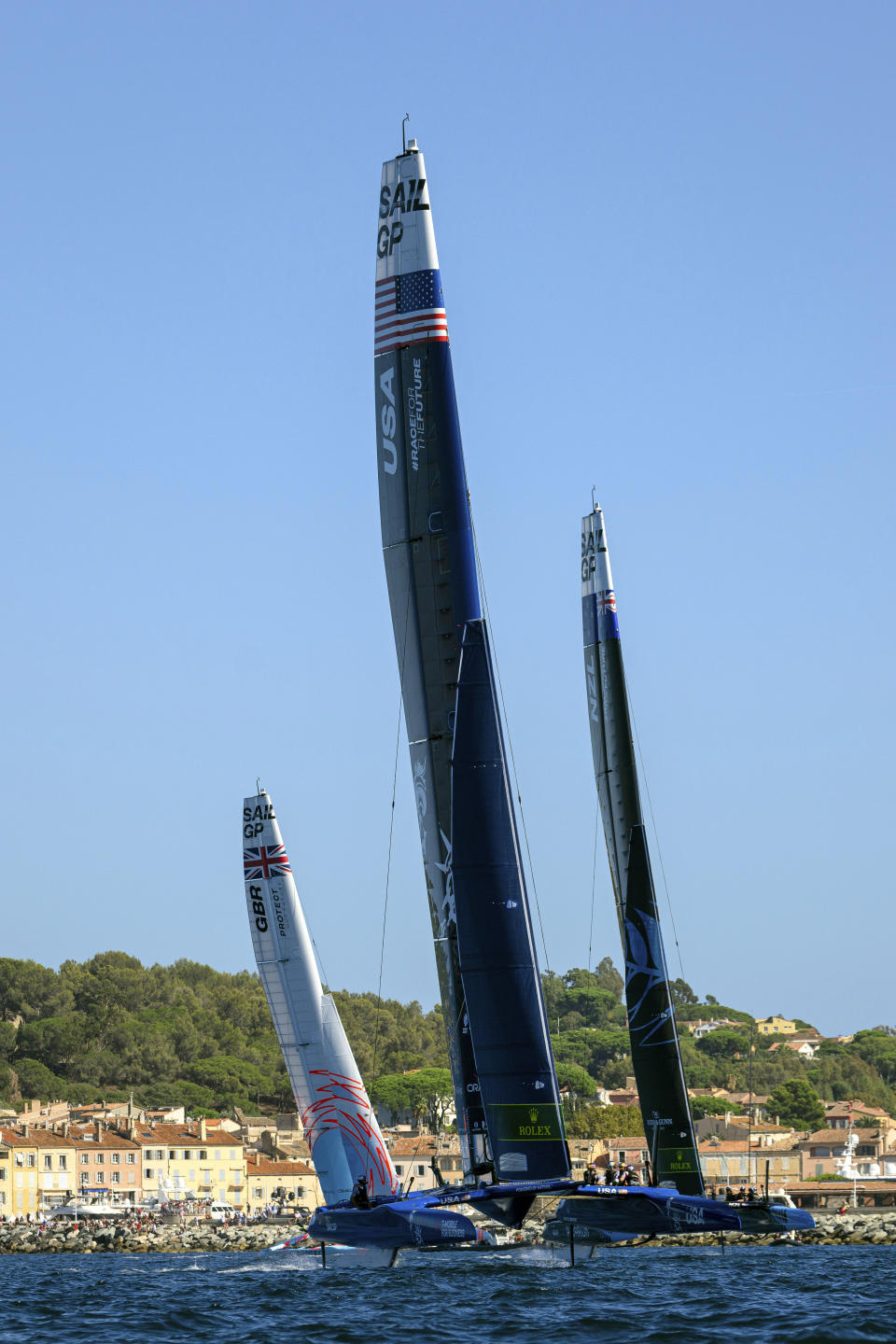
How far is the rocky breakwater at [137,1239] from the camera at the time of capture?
62188mm

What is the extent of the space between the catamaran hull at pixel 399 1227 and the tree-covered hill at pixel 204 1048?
300 feet

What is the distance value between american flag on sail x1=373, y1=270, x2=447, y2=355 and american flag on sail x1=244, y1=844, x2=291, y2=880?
1163 centimetres

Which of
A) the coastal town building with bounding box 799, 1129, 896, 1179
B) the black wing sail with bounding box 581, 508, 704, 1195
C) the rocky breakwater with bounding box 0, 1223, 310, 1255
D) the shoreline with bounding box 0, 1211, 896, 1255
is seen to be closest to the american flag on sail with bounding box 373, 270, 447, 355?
the black wing sail with bounding box 581, 508, 704, 1195

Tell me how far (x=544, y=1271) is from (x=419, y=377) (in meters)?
16.8

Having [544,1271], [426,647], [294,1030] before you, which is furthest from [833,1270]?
[426,647]

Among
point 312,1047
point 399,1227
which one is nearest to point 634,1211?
point 399,1227

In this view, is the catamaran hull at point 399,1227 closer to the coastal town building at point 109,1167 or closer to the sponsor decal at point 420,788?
the sponsor decal at point 420,788

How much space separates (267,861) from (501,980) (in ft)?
43.3

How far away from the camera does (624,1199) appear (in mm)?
24375

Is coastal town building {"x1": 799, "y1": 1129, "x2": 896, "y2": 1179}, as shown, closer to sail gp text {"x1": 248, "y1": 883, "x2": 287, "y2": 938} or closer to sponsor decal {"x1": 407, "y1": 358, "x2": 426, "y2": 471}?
sail gp text {"x1": 248, "y1": 883, "x2": 287, "y2": 938}

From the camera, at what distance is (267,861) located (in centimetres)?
3625

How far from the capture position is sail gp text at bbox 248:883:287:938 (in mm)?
35719

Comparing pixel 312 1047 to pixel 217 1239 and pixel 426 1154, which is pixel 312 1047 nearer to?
pixel 217 1239

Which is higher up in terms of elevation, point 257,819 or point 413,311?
point 413,311
